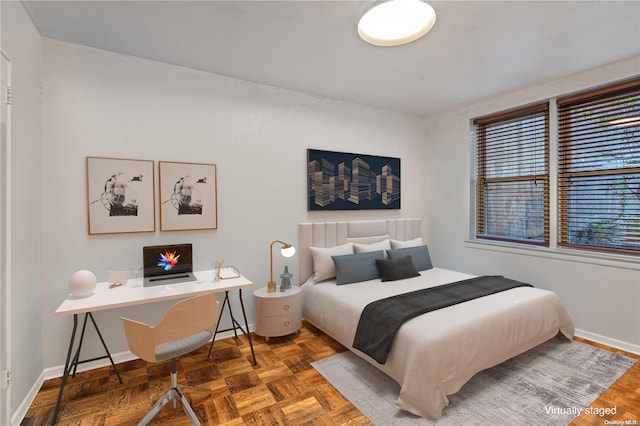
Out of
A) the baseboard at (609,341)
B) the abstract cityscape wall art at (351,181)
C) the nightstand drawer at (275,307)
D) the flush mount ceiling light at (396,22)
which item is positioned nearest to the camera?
the flush mount ceiling light at (396,22)

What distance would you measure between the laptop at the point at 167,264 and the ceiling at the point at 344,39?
1756 millimetres

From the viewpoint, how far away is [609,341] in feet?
9.69

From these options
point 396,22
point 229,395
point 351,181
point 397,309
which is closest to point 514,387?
point 397,309

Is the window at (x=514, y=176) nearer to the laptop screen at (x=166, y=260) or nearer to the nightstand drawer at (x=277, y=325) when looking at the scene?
the nightstand drawer at (x=277, y=325)

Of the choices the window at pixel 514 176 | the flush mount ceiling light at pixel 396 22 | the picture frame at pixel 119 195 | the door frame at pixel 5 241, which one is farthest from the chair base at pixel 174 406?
the window at pixel 514 176

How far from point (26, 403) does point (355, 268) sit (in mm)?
2805

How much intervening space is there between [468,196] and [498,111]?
3.74 feet

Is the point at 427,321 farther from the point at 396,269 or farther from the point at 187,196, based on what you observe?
the point at 187,196

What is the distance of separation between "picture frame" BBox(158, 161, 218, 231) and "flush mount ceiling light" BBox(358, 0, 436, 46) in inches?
75.2

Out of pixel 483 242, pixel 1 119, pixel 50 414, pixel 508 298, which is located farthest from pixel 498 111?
pixel 50 414

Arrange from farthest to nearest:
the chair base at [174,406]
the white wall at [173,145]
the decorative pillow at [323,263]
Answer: the decorative pillow at [323,263] < the white wall at [173,145] < the chair base at [174,406]

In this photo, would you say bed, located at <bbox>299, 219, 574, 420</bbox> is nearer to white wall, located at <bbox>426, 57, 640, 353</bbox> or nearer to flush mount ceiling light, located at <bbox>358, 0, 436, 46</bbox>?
white wall, located at <bbox>426, 57, 640, 353</bbox>

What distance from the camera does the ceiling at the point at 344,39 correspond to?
6.75ft

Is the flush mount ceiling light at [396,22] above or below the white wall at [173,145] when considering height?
above
